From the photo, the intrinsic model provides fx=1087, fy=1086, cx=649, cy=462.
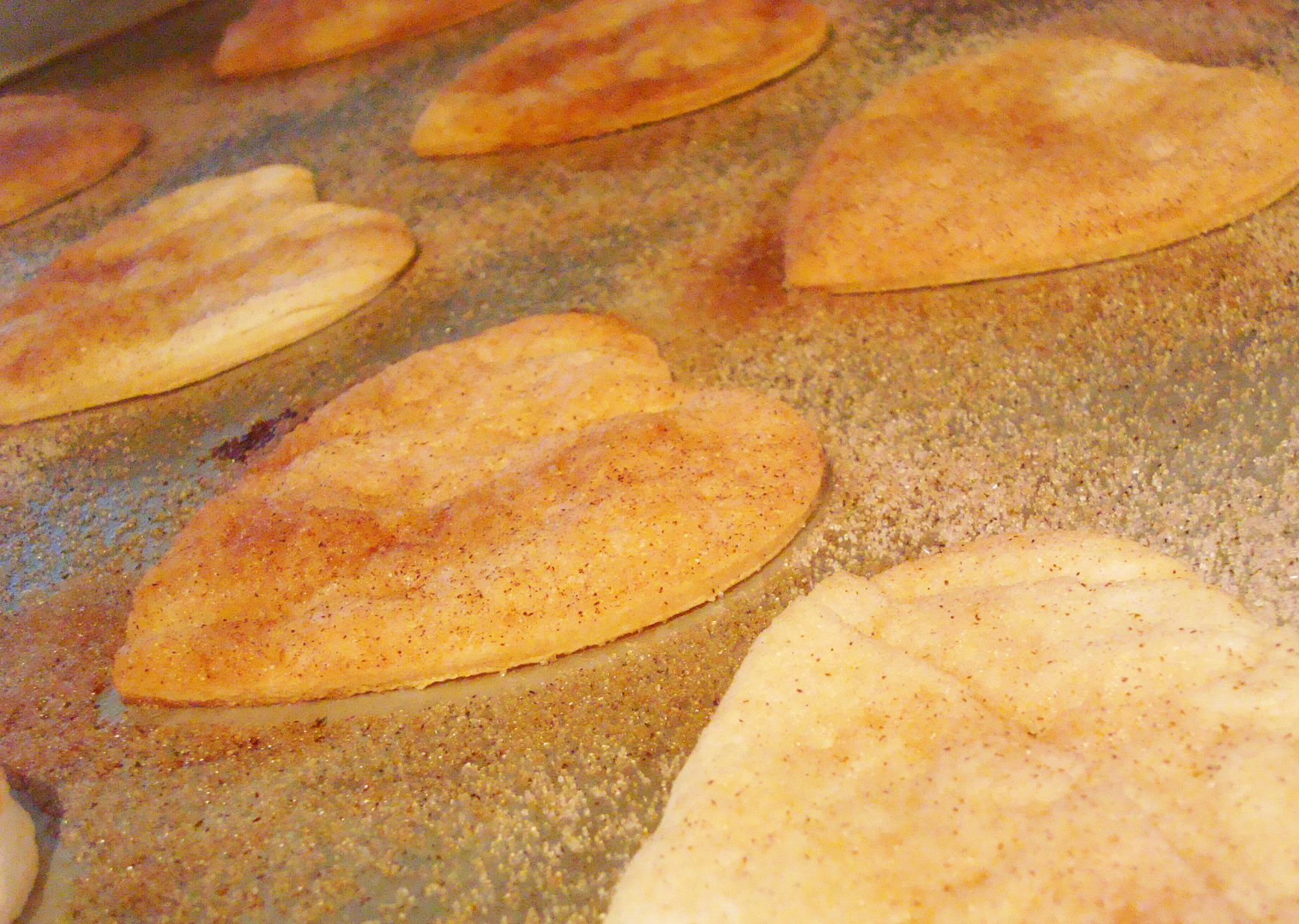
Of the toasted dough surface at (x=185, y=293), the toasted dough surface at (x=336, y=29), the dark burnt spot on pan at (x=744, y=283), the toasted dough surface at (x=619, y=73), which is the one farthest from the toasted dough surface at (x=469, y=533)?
the toasted dough surface at (x=336, y=29)

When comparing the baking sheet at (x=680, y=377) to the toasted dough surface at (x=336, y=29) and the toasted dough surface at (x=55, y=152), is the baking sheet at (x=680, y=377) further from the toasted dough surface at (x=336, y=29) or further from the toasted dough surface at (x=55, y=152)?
the toasted dough surface at (x=336, y=29)

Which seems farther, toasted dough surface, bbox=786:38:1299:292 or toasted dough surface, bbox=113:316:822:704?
toasted dough surface, bbox=786:38:1299:292

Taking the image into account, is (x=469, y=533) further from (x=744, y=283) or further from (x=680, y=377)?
(x=744, y=283)

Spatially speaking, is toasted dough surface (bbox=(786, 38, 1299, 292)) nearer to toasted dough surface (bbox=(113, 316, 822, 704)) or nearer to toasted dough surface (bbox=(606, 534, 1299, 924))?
toasted dough surface (bbox=(113, 316, 822, 704))

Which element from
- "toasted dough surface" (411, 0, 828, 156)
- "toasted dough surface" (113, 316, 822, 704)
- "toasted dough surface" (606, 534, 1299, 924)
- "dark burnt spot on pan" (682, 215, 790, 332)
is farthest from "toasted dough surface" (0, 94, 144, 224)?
"toasted dough surface" (606, 534, 1299, 924)

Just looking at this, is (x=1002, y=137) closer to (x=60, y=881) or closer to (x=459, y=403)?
(x=459, y=403)

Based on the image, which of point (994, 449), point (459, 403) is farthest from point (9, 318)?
point (994, 449)

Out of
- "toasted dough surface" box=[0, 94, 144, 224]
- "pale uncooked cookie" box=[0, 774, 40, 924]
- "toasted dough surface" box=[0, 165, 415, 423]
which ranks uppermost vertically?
"toasted dough surface" box=[0, 94, 144, 224]

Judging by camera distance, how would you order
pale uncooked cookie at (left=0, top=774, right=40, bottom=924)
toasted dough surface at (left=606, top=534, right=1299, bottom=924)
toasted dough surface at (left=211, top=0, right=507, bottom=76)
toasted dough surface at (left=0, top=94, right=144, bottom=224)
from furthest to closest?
toasted dough surface at (left=211, top=0, right=507, bottom=76) → toasted dough surface at (left=0, top=94, right=144, bottom=224) → pale uncooked cookie at (left=0, top=774, right=40, bottom=924) → toasted dough surface at (left=606, top=534, right=1299, bottom=924)
